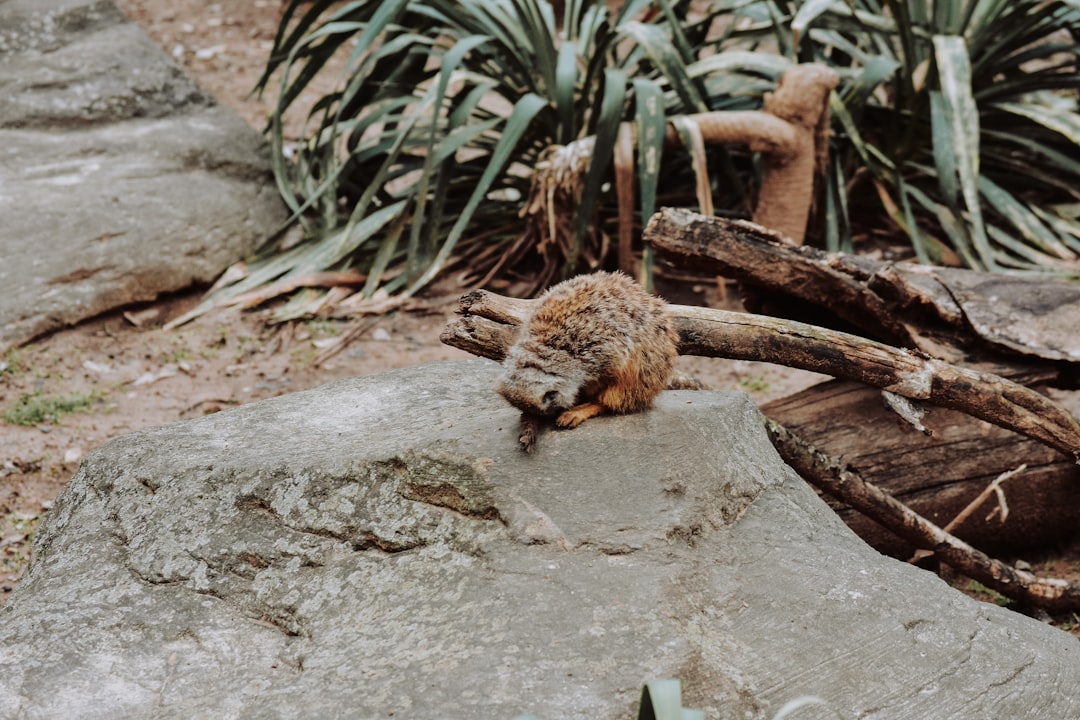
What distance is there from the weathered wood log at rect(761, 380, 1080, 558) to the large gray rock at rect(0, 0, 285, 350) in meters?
3.65

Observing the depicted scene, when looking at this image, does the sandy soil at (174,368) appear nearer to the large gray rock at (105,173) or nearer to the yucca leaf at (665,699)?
the large gray rock at (105,173)

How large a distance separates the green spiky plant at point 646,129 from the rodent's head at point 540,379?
2698 mm

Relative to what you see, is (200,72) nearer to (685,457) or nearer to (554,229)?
(554,229)

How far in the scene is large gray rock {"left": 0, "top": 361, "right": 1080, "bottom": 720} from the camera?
2.20 m

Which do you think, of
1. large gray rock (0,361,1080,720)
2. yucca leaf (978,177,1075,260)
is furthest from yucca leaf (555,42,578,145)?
large gray rock (0,361,1080,720)

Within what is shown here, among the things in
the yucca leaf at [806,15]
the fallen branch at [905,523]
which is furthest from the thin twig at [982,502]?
the yucca leaf at [806,15]

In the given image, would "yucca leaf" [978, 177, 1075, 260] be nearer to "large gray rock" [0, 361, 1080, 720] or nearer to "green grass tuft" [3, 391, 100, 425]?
"large gray rock" [0, 361, 1080, 720]

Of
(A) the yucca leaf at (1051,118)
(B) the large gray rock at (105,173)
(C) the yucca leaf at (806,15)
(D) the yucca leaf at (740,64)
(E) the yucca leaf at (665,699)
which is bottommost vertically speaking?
(B) the large gray rock at (105,173)

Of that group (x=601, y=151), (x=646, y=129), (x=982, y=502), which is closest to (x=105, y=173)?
(x=601, y=151)

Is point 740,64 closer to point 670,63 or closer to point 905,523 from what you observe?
point 670,63

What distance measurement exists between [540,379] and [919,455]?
1.83 meters

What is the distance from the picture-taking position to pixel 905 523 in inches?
137

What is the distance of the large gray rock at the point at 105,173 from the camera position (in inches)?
220

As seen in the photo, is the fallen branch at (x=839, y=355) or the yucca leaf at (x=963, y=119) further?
the yucca leaf at (x=963, y=119)
